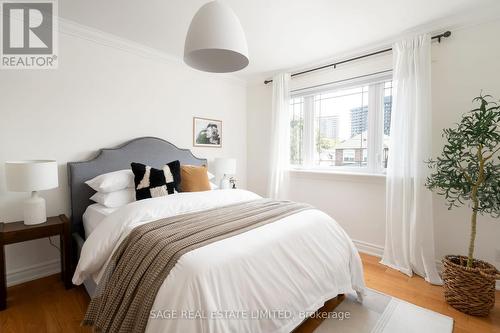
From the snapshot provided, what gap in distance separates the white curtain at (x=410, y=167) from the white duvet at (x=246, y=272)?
0.96 metres

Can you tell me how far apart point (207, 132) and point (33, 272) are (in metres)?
2.54

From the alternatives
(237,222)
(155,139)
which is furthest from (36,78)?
(237,222)

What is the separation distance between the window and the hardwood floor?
129 centimetres

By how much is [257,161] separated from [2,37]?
3.33 m

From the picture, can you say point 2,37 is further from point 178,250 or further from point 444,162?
point 444,162

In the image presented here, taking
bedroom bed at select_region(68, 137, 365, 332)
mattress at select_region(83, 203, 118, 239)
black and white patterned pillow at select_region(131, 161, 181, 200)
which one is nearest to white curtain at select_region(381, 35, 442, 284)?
bedroom bed at select_region(68, 137, 365, 332)

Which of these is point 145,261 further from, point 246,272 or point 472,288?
point 472,288

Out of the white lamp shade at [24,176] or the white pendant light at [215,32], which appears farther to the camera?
the white lamp shade at [24,176]

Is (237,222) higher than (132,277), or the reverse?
(237,222)

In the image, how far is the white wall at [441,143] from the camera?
2.21 metres

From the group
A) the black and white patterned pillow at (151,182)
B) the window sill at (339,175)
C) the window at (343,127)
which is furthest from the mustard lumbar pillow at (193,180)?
the window at (343,127)

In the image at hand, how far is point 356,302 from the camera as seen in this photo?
197cm

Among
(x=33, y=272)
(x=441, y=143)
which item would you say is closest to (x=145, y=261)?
(x=33, y=272)

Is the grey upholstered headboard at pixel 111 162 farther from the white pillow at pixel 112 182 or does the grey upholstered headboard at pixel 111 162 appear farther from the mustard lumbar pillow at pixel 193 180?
the mustard lumbar pillow at pixel 193 180
